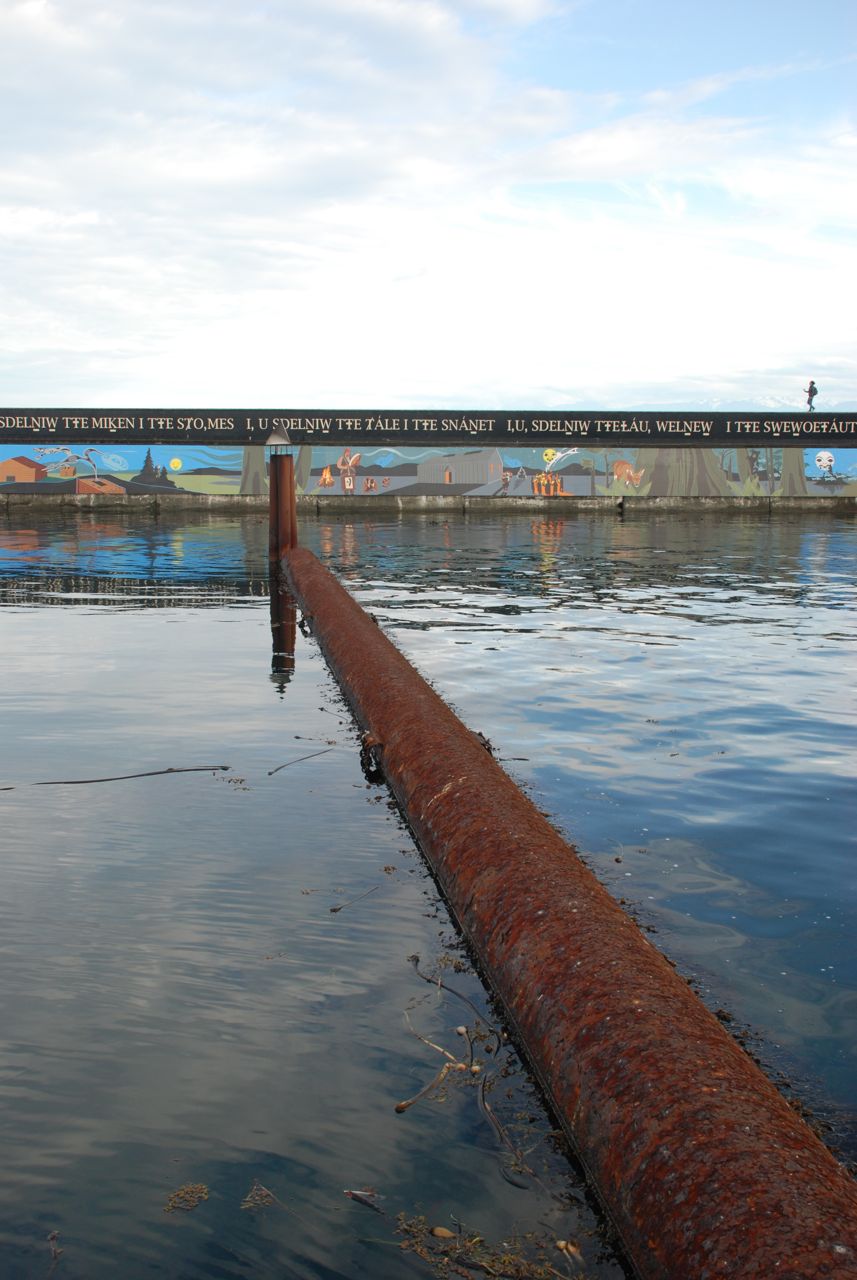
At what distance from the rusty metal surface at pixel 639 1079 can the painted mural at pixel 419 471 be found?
43288 mm

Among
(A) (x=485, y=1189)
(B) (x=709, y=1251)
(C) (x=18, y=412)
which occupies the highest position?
(C) (x=18, y=412)

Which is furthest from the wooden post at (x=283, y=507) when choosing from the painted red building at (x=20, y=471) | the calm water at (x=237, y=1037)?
the painted red building at (x=20, y=471)

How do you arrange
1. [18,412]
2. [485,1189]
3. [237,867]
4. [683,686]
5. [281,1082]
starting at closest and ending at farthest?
[485,1189], [281,1082], [237,867], [683,686], [18,412]

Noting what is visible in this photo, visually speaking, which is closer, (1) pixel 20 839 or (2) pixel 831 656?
(1) pixel 20 839

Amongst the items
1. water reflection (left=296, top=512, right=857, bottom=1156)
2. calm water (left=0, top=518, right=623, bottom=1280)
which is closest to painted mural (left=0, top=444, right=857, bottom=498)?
water reflection (left=296, top=512, right=857, bottom=1156)

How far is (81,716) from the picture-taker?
25.4 ft

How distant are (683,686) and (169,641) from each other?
5133 mm

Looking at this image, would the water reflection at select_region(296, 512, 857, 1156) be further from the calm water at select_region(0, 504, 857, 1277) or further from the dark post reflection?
the dark post reflection

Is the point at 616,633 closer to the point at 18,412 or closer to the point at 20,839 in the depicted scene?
the point at 20,839

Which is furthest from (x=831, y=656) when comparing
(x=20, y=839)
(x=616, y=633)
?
(x=20, y=839)

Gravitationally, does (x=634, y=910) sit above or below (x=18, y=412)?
below

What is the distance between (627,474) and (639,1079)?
4623 centimetres

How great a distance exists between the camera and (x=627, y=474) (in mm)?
47344

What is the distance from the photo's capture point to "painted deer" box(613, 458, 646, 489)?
47.3 metres
